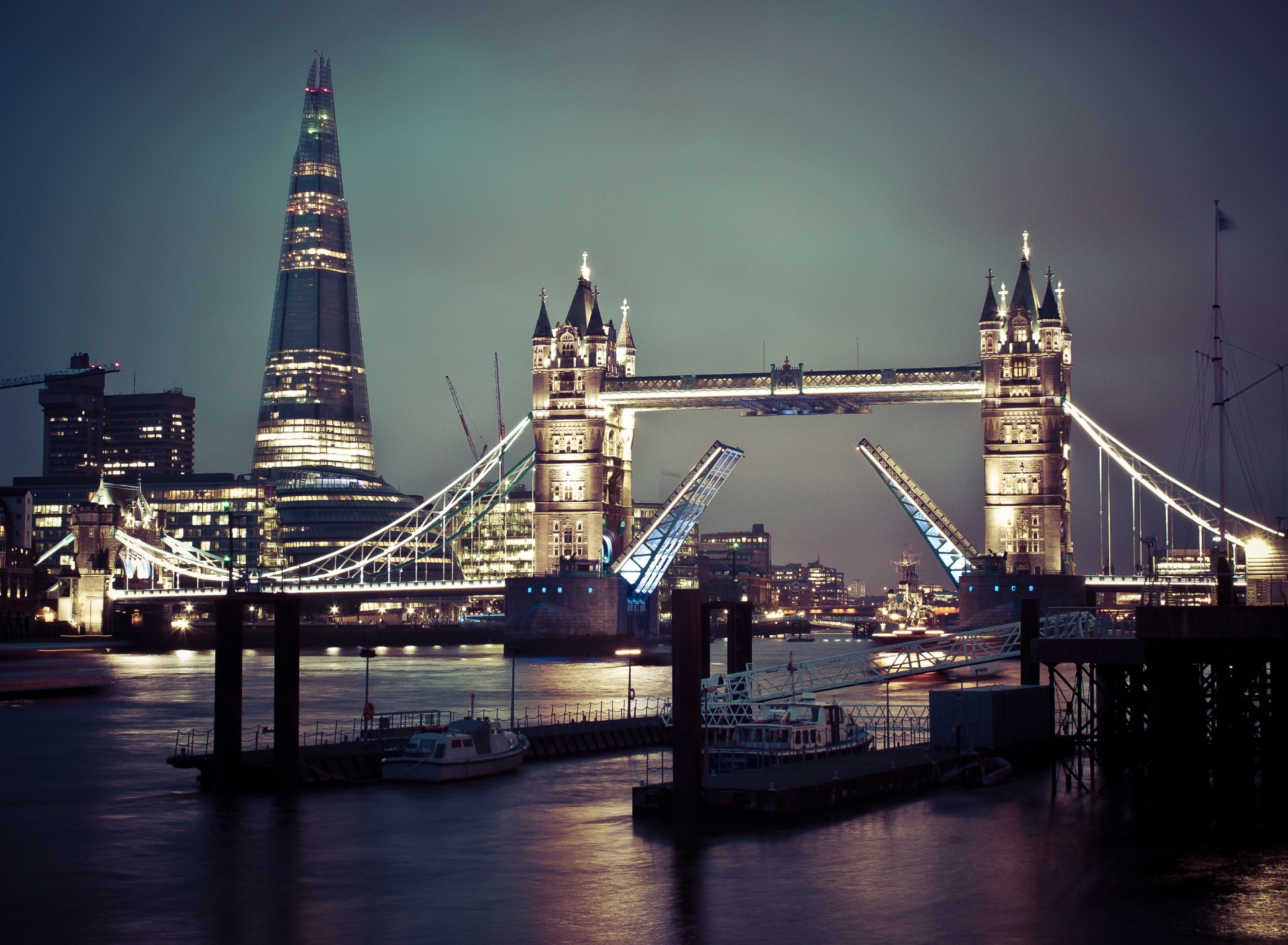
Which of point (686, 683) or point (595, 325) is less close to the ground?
point (595, 325)

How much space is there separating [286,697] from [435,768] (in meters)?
5.71

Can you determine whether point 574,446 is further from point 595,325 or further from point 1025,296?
point 1025,296

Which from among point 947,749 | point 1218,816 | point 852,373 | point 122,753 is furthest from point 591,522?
point 1218,816

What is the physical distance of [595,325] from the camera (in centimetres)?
12838

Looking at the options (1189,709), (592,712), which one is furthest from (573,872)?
(592,712)

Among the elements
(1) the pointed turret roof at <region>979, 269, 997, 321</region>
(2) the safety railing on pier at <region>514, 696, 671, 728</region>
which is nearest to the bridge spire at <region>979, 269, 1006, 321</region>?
Answer: (1) the pointed turret roof at <region>979, 269, 997, 321</region>

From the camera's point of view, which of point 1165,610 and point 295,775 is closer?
point 1165,610

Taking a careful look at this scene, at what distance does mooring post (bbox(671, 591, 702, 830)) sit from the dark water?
1877 millimetres

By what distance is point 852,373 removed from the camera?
11594 cm

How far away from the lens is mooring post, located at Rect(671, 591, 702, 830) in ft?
123

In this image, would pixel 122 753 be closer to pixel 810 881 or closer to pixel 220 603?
pixel 220 603

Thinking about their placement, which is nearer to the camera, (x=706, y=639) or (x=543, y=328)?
(x=706, y=639)

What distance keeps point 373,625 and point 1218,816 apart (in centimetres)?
14158

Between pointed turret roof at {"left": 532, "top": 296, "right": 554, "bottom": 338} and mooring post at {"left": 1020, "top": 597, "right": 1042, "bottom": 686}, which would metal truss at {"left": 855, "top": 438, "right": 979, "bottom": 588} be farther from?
mooring post at {"left": 1020, "top": 597, "right": 1042, "bottom": 686}
